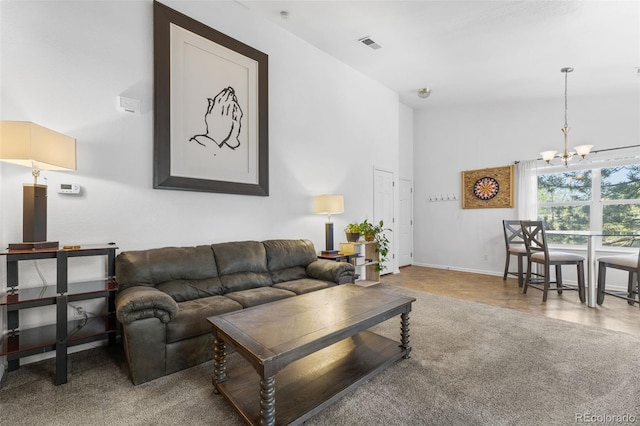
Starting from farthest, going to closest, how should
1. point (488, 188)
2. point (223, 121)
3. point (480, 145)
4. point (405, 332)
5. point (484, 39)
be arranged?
1. point (480, 145)
2. point (488, 188)
3. point (484, 39)
4. point (223, 121)
5. point (405, 332)

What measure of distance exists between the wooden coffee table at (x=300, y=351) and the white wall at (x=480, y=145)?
14.7 feet

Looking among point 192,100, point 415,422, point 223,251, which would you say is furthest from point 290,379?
point 192,100

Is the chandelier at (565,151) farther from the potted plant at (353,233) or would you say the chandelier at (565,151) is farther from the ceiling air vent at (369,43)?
the potted plant at (353,233)

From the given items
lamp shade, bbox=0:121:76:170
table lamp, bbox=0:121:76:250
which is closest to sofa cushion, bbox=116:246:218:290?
table lamp, bbox=0:121:76:250

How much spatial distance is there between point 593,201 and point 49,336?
701 cm

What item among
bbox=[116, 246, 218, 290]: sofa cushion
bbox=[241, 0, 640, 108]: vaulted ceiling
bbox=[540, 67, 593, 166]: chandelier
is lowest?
bbox=[116, 246, 218, 290]: sofa cushion

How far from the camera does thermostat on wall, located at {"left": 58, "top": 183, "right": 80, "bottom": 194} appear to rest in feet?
7.52

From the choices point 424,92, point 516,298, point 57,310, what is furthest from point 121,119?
point 516,298

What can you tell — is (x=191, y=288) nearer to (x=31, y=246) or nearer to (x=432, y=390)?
(x=31, y=246)

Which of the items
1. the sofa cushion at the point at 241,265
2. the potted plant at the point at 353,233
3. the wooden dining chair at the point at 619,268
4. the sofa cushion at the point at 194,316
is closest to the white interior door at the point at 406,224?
the potted plant at the point at 353,233

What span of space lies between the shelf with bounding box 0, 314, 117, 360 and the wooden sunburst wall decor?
6149 mm

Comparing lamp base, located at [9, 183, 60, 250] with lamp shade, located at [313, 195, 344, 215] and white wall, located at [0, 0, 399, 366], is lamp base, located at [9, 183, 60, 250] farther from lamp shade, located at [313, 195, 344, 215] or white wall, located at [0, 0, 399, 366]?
lamp shade, located at [313, 195, 344, 215]

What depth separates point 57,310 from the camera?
190 cm

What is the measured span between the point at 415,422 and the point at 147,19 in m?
3.81
